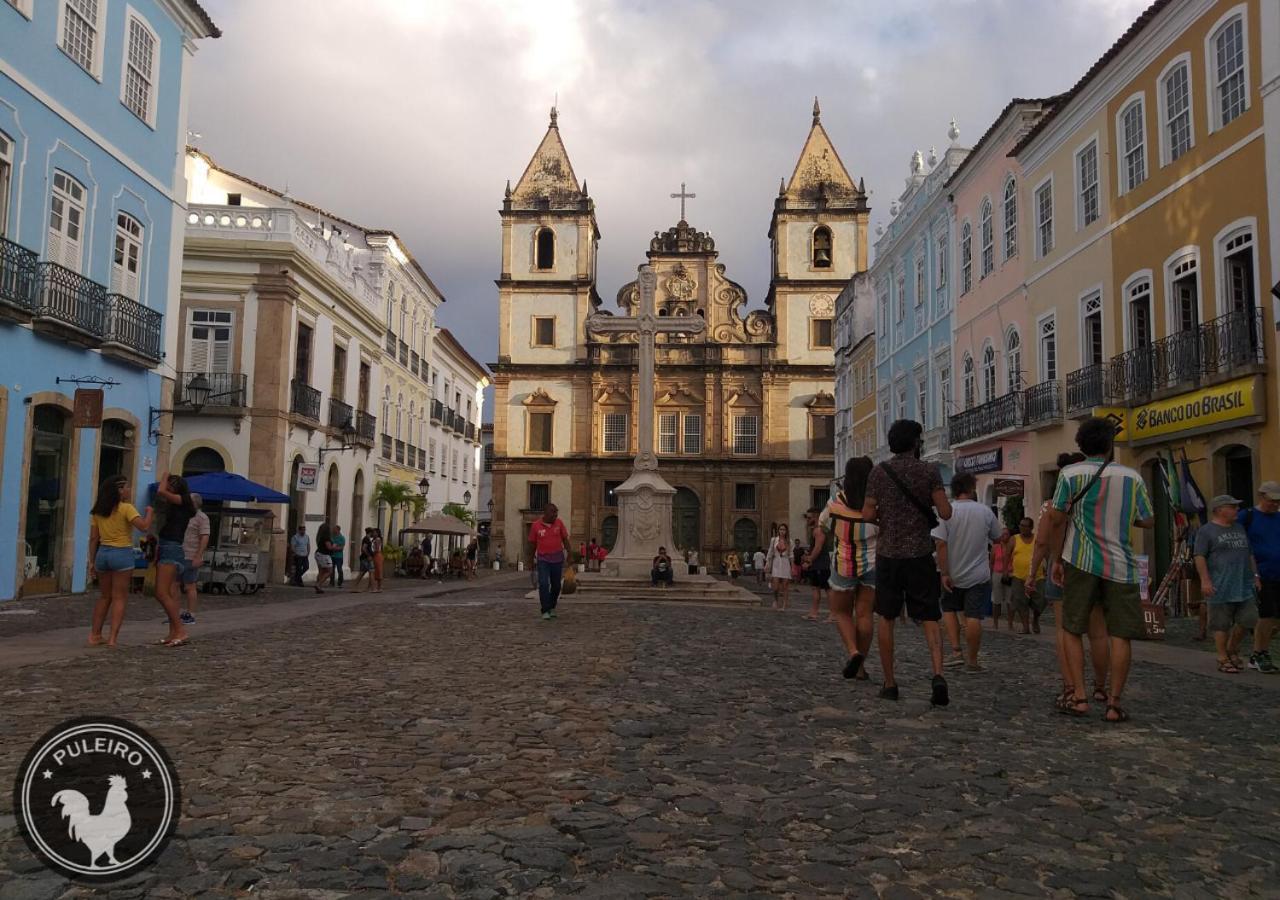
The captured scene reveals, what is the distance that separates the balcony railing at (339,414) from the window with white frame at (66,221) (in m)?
12.2

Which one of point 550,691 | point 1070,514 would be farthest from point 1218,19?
point 550,691

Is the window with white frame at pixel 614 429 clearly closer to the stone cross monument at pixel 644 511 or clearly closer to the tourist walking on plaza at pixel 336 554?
the tourist walking on plaza at pixel 336 554

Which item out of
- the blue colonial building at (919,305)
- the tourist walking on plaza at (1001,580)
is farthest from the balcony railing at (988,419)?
the tourist walking on plaza at (1001,580)

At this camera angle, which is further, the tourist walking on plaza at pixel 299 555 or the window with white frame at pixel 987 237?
the window with white frame at pixel 987 237

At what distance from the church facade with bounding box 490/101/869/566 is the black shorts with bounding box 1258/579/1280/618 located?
4284cm

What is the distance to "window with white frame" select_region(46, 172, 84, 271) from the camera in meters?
16.2

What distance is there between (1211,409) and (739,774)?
42.1ft

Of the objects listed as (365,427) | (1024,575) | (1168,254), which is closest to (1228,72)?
(1168,254)

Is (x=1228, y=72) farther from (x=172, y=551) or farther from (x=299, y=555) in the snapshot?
(x=299, y=555)

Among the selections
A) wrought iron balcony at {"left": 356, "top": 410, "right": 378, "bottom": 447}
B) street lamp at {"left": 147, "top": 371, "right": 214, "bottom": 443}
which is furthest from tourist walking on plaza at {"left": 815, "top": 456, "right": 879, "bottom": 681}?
wrought iron balcony at {"left": 356, "top": 410, "right": 378, "bottom": 447}

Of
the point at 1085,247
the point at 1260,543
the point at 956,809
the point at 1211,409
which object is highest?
the point at 1085,247

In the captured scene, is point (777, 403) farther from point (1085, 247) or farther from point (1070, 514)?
point (1070, 514)

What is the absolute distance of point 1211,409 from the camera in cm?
1478

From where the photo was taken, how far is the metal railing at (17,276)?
14.7 metres
